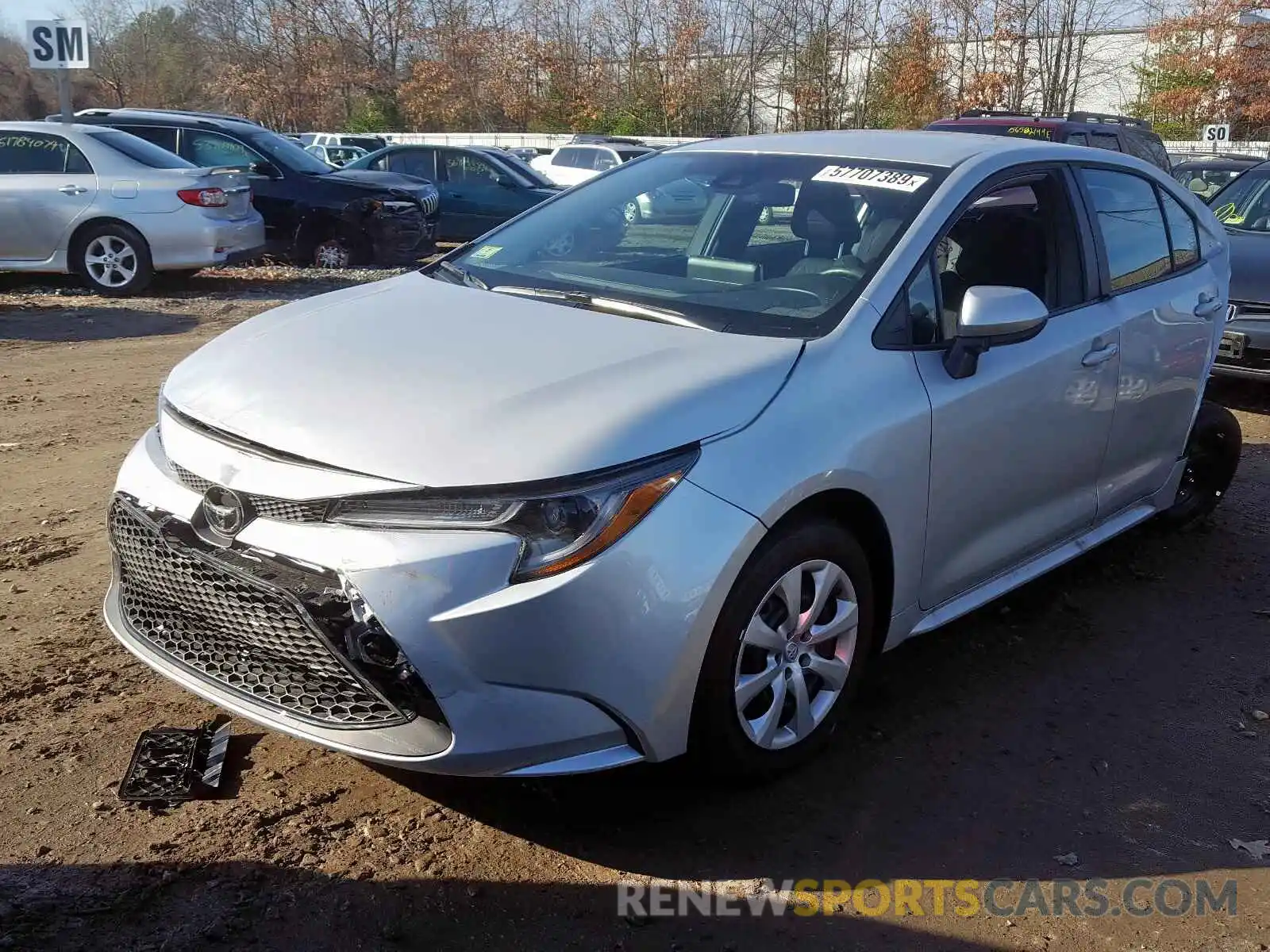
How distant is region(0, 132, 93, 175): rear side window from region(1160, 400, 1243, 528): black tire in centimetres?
1011

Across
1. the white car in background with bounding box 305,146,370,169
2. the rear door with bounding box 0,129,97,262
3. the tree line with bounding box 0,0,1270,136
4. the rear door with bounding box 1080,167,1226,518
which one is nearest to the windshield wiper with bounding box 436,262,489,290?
the rear door with bounding box 1080,167,1226,518

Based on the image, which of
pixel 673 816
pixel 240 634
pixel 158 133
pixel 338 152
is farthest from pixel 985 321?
pixel 338 152

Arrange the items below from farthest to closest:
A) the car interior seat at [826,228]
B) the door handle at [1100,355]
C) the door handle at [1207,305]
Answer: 1. the door handle at [1207,305]
2. the door handle at [1100,355]
3. the car interior seat at [826,228]

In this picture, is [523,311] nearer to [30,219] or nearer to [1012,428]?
[1012,428]

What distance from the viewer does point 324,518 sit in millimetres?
2773

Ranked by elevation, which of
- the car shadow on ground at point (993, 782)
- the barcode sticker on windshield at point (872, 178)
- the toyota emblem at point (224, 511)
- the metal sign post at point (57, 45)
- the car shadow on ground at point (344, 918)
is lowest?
the car shadow on ground at point (993, 782)

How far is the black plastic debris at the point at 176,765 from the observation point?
10.4ft

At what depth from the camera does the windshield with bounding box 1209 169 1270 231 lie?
9242 millimetres

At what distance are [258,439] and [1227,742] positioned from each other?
3.04 metres

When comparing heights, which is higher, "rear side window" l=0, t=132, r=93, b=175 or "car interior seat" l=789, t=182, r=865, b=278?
"rear side window" l=0, t=132, r=93, b=175

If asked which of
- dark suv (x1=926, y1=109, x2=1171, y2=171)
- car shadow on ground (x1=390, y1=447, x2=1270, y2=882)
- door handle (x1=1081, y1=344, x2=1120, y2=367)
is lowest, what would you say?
car shadow on ground (x1=390, y1=447, x2=1270, y2=882)

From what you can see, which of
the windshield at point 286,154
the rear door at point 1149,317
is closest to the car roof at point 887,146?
the rear door at point 1149,317

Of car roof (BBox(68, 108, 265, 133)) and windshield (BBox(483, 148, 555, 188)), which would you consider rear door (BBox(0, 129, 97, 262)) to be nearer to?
car roof (BBox(68, 108, 265, 133))

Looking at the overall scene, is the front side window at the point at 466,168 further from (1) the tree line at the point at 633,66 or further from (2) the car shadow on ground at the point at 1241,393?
(1) the tree line at the point at 633,66
